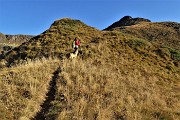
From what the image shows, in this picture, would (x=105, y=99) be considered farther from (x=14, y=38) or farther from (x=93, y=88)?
(x=14, y=38)

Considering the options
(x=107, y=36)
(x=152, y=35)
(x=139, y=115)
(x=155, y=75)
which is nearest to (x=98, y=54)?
(x=155, y=75)

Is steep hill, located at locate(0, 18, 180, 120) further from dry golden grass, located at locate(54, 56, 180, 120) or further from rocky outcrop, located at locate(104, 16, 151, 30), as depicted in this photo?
rocky outcrop, located at locate(104, 16, 151, 30)

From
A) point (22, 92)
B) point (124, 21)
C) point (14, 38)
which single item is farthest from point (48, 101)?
point (14, 38)

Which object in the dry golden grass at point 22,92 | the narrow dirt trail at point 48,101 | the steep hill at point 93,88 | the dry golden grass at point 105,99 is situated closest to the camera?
the dry golden grass at point 22,92

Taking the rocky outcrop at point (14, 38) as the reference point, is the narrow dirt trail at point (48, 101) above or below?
below

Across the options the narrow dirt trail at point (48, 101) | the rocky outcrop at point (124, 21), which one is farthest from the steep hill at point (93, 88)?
the rocky outcrop at point (124, 21)

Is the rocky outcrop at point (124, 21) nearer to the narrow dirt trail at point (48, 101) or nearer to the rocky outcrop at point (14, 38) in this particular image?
the narrow dirt trail at point (48, 101)

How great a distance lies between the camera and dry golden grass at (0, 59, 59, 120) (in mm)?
10742

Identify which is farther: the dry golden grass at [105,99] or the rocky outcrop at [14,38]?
the rocky outcrop at [14,38]

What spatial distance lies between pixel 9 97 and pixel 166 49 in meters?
26.5

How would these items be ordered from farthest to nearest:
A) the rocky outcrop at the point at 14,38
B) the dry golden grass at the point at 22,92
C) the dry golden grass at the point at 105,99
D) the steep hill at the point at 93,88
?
the rocky outcrop at the point at 14,38, the dry golden grass at the point at 105,99, the steep hill at the point at 93,88, the dry golden grass at the point at 22,92

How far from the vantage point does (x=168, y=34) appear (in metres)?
59.7

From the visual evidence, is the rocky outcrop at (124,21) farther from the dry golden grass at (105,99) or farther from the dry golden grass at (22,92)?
the dry golden grass at (22,92)

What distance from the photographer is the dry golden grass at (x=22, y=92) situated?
10.7 meters
